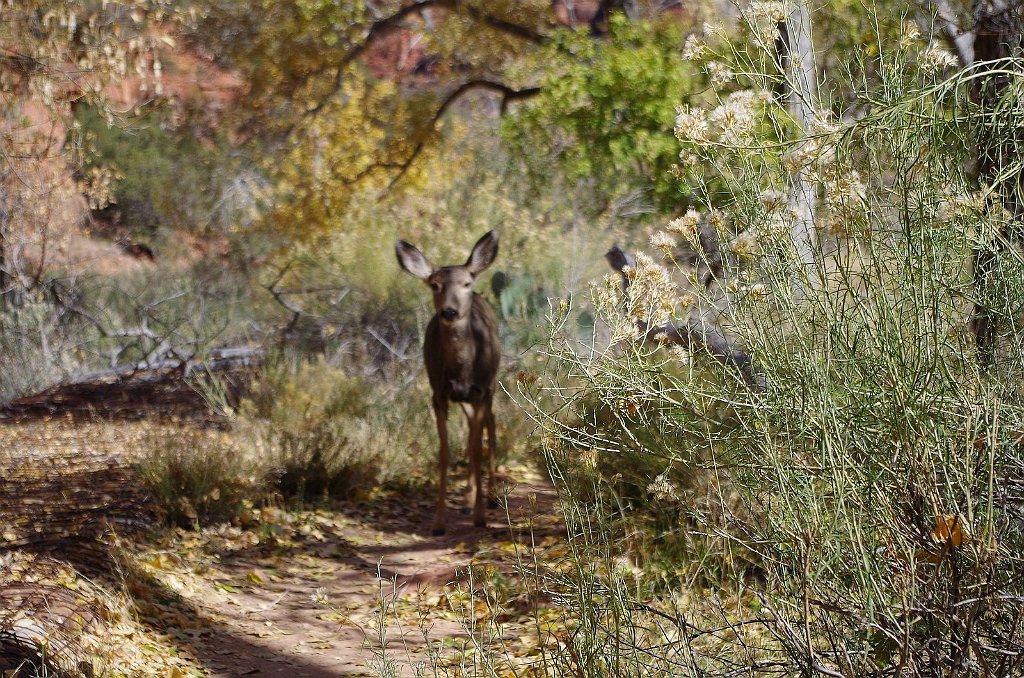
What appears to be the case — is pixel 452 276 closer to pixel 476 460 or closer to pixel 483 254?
pixel 483 254

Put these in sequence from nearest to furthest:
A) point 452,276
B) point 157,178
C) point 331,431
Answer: point 452,276 → point 331,431 → point 157,178

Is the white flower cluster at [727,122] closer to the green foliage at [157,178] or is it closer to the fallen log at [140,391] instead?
the fallen log at [140,391]

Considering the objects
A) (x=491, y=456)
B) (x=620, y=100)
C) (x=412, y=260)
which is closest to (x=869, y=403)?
(x=412, y=260)

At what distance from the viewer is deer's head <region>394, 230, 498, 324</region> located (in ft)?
26.3

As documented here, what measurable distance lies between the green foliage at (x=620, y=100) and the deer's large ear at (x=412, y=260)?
262cm

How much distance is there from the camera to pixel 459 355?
8.24 m

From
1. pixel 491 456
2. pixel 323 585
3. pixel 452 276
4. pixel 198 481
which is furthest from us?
pixel 491 456

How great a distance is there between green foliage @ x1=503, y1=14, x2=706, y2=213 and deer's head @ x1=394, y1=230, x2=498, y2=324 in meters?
2.28

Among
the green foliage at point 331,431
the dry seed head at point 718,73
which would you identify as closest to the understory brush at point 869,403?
the dry seed head at point 718,73

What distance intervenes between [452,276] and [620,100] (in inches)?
144

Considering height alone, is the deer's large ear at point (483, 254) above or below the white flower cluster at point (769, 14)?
below

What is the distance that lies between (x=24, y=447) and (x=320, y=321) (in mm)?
4357

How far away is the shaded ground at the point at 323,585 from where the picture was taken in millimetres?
5547

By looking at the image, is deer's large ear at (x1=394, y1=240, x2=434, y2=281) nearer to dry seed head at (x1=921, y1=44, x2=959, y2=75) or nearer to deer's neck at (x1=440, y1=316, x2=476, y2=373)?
deer's neck at (x1=440, y1=316, x2=476, y2=373)
